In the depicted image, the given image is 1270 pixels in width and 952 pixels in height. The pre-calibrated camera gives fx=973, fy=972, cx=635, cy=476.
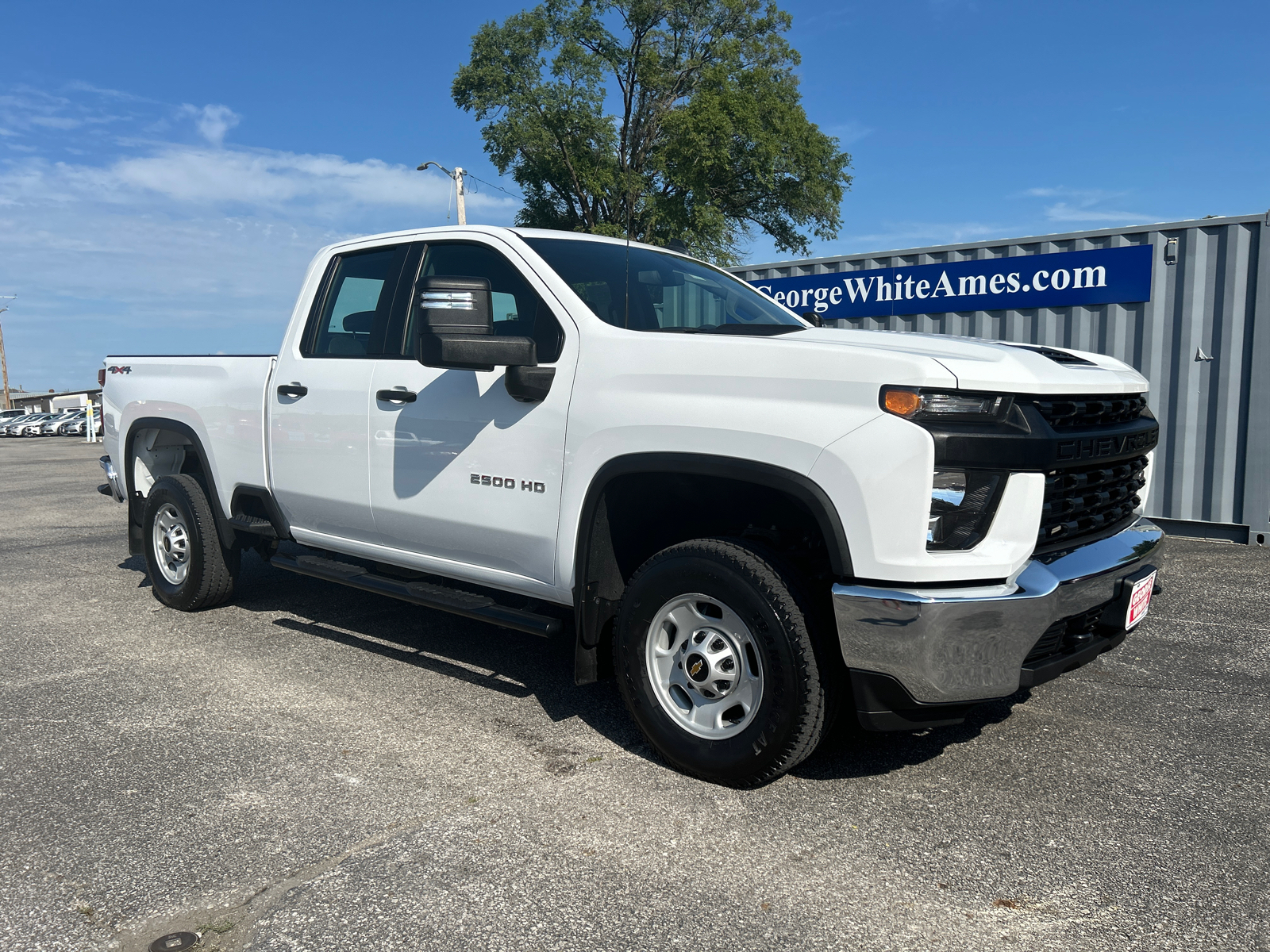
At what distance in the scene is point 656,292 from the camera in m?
4.16

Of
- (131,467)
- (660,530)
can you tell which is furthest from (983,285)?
(131,467)

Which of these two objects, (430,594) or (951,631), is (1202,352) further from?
(430,594)

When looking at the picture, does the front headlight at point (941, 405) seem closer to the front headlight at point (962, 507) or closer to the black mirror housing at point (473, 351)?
the front headlight at point (962, 507)

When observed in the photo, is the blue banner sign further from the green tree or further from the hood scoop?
the green tree

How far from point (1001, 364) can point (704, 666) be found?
1.37 m

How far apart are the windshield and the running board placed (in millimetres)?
1203

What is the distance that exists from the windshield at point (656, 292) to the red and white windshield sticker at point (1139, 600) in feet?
5.04

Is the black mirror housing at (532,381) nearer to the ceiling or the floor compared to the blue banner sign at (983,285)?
nearer to the floor

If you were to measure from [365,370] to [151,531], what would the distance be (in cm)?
245

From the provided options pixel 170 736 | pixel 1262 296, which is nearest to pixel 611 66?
pixel 1262 296

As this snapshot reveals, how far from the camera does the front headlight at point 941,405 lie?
279 cm

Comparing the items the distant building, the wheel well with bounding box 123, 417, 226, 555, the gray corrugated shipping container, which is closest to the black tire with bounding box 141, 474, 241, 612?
the wheel well with bounding box 123, 417, 226, 555

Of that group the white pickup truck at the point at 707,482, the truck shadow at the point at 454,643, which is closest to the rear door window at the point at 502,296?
the white pickup truck at the point at 707,482

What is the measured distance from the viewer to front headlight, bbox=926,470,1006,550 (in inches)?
112
